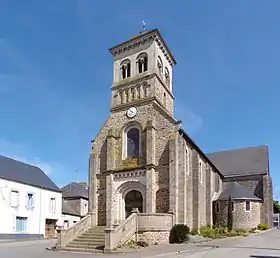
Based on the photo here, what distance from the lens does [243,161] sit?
49.6 metres

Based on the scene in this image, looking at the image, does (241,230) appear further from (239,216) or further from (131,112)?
(131,112)

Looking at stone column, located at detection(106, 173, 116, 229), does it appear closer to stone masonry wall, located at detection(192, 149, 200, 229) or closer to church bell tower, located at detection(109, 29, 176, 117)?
church bell tower, located at detection(109, 29, 176, 117)

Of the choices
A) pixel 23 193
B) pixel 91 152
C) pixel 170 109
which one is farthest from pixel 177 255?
pixel 23 193

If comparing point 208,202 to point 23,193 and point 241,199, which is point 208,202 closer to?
point 241,199

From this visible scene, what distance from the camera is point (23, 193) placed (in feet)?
110

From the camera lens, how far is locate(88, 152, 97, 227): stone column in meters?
28.2

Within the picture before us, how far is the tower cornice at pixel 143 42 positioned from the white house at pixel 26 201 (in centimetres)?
1508

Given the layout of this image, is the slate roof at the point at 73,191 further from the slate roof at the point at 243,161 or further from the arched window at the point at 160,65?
the arched window at the point at 160,65

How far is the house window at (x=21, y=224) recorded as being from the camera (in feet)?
106

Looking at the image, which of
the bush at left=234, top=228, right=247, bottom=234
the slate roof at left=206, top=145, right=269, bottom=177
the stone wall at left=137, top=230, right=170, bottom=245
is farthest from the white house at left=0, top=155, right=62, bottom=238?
the slate roof at left=206, top=145, right=269, bottom=177

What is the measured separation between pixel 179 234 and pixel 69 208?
79.5ft

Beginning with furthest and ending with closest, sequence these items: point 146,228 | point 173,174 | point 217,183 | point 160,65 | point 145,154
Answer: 1. point 217,183
2. point 160,65
3. point 145,154
4. point 173,174
5. point 146,228

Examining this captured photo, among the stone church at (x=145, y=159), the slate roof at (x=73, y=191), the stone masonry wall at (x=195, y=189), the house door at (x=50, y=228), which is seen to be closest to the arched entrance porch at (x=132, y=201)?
the stone church at (x=145, y=159)

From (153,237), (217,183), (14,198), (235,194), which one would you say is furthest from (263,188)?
(14,198)
